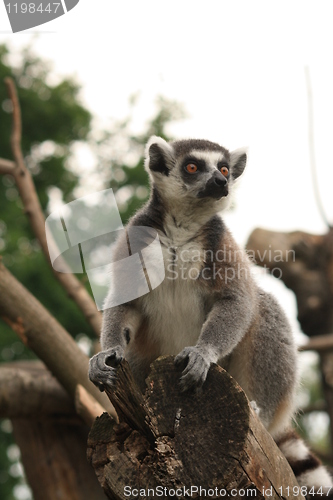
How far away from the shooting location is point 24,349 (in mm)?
9492

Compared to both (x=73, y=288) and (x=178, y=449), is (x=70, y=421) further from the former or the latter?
(x=178, y=449)

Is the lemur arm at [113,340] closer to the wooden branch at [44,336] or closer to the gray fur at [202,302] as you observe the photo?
the gray fur at [202,302]

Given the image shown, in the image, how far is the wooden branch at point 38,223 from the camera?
17.5 feet

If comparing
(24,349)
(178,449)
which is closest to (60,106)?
(24,349)

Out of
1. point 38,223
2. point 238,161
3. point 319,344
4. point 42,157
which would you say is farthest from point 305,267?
point 42,157

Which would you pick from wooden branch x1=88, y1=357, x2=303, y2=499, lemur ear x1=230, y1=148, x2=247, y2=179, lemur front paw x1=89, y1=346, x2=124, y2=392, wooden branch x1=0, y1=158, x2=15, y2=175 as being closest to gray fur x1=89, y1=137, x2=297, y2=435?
lemur ear x1=230, y1=148, x2=247, y2=179

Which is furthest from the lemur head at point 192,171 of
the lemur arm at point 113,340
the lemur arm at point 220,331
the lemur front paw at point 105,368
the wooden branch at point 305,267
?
the wooden branch at point 305,267

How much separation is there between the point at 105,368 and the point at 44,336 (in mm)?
2062

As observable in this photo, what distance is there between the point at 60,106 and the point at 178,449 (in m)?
9.48

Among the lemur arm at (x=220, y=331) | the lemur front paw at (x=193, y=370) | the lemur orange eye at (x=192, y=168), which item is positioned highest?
the lemur orange eye at (x=192, y=168)

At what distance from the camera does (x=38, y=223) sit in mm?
5578

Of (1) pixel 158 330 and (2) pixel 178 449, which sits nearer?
(2) pixel 178 449

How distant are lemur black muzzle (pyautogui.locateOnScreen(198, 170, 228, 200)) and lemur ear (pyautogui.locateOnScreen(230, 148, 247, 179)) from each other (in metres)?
0.47

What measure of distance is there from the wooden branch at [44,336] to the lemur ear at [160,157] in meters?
1.70
